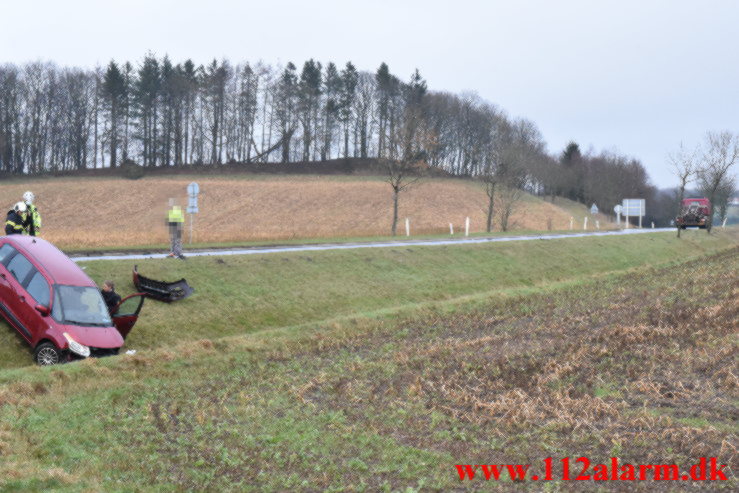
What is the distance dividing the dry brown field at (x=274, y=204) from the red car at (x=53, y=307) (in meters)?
37.3

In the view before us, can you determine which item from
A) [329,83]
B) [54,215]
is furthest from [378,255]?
[329,83]

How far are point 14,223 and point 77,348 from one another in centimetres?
637

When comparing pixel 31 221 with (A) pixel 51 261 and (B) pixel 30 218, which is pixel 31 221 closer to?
(B) pixel 30 218

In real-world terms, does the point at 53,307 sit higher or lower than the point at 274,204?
lower

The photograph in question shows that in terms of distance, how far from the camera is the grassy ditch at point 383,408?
757 centimetres

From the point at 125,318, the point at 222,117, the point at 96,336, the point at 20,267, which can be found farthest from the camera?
the point at 222,117

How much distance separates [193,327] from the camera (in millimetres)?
18141

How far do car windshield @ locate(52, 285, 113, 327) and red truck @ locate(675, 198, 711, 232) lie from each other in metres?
52.7

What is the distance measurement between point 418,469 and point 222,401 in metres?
4.62

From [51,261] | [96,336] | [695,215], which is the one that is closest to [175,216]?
[51,261]

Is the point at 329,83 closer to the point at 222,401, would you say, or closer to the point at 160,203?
the point at 160,203

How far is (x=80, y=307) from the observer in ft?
49.1

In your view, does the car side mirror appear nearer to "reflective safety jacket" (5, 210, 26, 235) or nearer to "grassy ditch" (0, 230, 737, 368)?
"grassy ditch" (0, 230, 737, 368)

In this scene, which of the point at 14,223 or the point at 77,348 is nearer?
the point at 77,348
